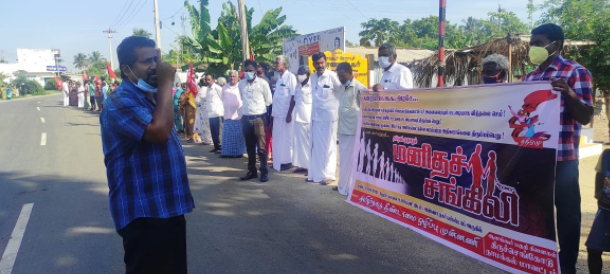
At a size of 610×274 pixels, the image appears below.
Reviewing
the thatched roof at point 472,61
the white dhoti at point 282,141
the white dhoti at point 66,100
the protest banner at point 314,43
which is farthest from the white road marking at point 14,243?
the white dhoti at point 66,100

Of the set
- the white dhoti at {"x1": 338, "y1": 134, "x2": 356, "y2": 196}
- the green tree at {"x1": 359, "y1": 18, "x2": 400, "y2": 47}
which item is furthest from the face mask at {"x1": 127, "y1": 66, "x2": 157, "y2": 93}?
the green tree at {"x1": 359, "y1": 18, "x2": 400, "y2": 47}

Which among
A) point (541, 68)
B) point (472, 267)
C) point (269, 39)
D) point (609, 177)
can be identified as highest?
point (269, 39)

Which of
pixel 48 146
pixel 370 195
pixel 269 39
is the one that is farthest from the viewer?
pixel 269 39

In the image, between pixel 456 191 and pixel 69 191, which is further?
pixel 69 191

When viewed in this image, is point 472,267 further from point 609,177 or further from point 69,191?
point 69,191

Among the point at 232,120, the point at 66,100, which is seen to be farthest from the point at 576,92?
the point at 66,100

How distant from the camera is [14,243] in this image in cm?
457

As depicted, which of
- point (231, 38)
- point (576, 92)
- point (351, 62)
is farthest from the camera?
point (231, 38)

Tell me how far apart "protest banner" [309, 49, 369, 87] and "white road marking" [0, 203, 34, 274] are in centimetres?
625

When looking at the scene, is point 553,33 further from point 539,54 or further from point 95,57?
point 95,57

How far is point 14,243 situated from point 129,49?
3528mm

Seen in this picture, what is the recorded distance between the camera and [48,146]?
1146cm

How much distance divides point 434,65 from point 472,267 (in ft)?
23.4

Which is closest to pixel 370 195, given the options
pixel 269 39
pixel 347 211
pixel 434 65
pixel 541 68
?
pixel 347 211
